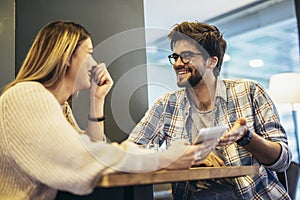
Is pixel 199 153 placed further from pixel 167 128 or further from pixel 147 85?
pixel 147 85

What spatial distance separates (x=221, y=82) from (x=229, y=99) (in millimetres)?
124

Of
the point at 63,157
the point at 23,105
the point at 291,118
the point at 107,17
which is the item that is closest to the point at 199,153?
the point at 63,157

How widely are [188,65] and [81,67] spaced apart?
25.8 inches

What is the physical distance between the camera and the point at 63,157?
0.87 meters

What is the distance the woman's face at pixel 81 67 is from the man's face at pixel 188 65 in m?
0.53

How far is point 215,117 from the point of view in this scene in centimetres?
167

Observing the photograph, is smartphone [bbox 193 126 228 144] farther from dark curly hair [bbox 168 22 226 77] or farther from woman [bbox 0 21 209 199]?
dark curly hair [bbox 168 22 226 77]

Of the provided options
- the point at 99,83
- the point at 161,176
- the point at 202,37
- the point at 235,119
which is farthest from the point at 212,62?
the point at 161,176

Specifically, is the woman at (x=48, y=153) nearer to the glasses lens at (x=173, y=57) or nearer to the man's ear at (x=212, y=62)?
the glasses lens at (x=173, y=57)

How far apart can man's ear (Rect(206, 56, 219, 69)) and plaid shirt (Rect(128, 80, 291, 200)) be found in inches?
4.4

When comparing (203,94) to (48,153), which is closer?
(48,153)

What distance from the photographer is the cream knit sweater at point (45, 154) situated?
855 mm

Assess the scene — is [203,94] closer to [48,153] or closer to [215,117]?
[215,117]

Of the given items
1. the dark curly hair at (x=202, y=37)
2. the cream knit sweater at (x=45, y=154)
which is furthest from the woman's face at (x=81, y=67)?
the dark curly hair at (x=202, y=37)
